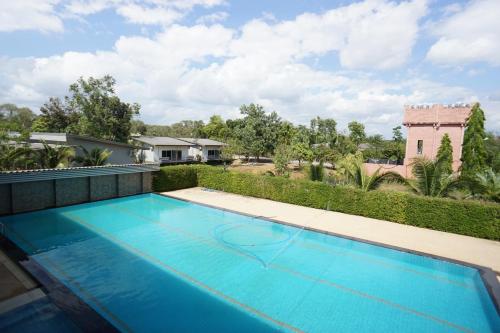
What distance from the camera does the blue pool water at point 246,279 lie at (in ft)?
21.7

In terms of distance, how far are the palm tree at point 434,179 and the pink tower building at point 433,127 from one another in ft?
35.7

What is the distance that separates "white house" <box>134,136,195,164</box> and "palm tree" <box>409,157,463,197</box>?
2620cm

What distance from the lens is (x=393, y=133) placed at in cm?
5616

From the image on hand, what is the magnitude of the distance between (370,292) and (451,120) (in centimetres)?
2202

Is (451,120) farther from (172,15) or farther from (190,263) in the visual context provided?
(190,263)

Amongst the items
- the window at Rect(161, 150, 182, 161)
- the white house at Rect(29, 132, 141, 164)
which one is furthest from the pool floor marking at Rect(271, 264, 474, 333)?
the window at Rect(161, 150, 182, 161)

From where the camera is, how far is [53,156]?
1641cm

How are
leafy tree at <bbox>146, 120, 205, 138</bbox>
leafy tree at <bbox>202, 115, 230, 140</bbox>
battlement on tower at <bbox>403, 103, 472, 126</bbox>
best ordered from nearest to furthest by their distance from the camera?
battlement on tower at <bbox>403, 103, 472, 126</bbox>, leafy tree at <bbox>202, 115, 230, 140</bbox>, leafy tree at <bbox>146, 120, 205, 138</bbox>

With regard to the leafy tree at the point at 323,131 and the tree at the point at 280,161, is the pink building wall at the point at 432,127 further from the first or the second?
the leafy tree at the point at 323,131

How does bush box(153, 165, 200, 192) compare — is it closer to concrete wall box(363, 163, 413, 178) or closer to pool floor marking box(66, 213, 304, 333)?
pool floor marking box(66, 213, 304, 333)

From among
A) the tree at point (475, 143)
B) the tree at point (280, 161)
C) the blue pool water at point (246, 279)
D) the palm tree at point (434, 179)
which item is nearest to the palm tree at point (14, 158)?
the blue pool water at point (246, 279)

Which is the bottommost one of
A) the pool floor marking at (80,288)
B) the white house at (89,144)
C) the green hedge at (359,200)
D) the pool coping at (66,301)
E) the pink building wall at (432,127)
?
the pool floor marking at (80,288)

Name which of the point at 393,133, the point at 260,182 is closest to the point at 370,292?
the point at 260,182

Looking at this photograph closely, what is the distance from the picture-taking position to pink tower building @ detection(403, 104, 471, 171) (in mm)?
23828
